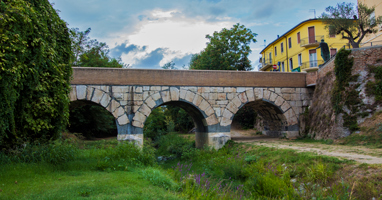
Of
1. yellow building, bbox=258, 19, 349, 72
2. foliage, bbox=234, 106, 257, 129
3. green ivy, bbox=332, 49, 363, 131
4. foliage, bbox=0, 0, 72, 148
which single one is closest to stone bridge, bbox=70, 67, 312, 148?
green ivy, bbox=332, 49, 363, 131

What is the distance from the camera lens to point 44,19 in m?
6.46

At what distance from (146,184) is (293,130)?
10235 mm

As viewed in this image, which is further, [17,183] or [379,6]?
[379,6]

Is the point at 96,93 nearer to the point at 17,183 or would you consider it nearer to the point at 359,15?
the point at 17,183

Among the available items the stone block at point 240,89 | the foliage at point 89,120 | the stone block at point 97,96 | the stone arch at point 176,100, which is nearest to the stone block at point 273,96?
the stone block at point 240,89

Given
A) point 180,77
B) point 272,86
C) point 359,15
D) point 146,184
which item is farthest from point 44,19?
point 359,15

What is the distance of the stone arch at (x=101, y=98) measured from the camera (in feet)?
36.8

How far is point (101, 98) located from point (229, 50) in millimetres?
15538

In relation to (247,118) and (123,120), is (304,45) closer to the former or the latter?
(247,118)

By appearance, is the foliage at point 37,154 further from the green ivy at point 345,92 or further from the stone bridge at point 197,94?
the green ivy at point 345,92

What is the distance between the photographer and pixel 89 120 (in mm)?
19188

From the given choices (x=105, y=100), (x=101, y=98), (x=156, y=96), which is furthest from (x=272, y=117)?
(x=101, y=98)

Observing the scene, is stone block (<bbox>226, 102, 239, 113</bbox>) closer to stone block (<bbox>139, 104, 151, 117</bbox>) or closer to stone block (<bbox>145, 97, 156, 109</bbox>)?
stone block (<bbox>145, 97, 156, 109</bbox>)

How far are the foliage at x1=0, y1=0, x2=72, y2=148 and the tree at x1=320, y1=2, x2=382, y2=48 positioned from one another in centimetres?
1563
